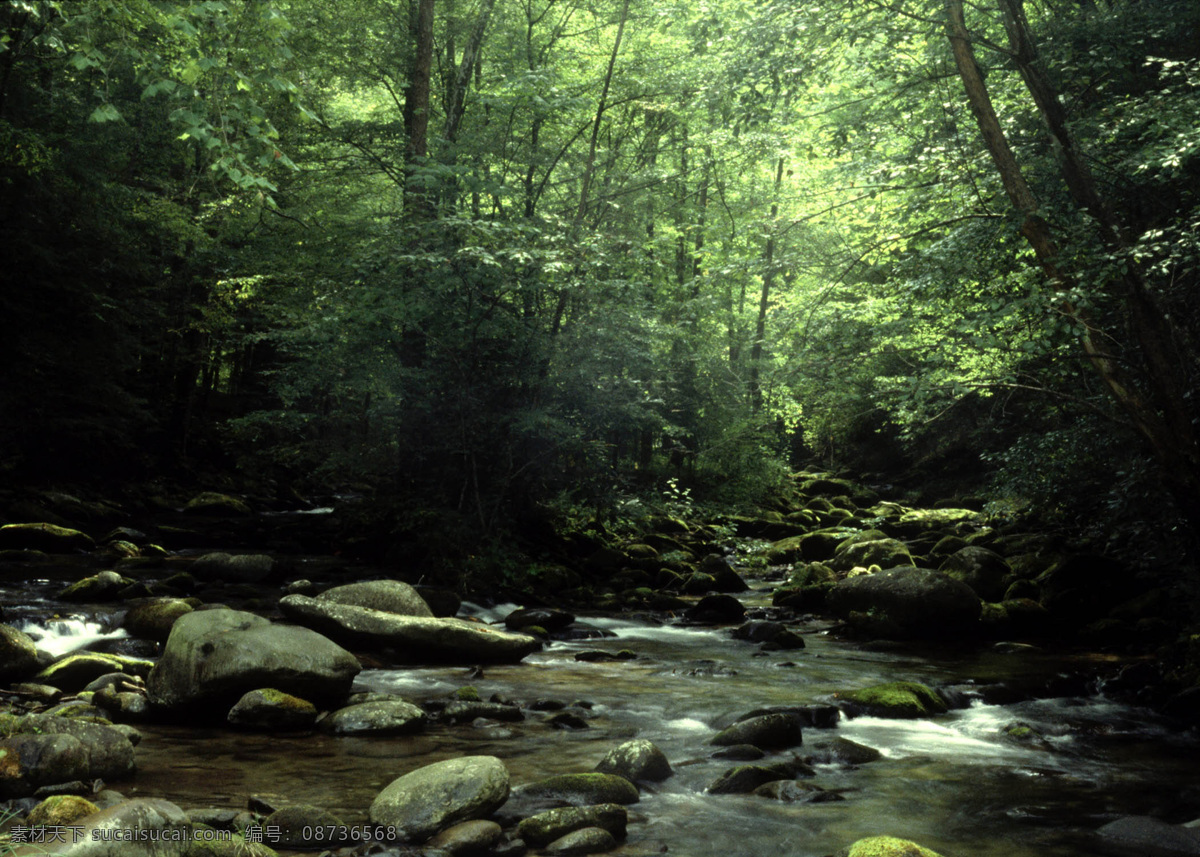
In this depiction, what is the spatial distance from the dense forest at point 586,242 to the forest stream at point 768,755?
8.85 feet

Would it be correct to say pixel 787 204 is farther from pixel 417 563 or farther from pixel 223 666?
pixel 223 666

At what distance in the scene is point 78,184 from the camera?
14406 millimetres

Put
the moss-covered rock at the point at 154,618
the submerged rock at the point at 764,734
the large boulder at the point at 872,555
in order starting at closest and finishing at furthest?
the submerged rock at the point at 764,734 < the moss-covered rock at the point at 154,618 < the large boulder at the point at 872,555

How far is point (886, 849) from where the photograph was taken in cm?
420

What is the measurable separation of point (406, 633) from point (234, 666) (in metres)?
2.55

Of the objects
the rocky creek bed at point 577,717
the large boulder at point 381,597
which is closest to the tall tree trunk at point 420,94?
the large boulder at point 381,597

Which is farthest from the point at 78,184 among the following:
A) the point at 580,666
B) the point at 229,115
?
the point at 580,666

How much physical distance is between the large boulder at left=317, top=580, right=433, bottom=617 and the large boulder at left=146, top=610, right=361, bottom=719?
2264 millimetres

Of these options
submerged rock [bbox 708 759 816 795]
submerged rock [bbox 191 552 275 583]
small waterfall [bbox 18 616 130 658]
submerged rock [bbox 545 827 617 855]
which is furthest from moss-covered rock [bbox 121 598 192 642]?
submerged rock [bbox 708 759 816 795]

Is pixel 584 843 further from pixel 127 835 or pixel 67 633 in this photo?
pixel 67 633

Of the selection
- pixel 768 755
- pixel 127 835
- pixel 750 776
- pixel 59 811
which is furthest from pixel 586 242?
pixel 127 835

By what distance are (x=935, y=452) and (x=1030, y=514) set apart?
43.0 feet

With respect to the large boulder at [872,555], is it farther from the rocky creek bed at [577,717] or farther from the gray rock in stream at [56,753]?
the gray rock in stream at [56,753]

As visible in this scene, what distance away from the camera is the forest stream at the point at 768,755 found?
5.10 meters
